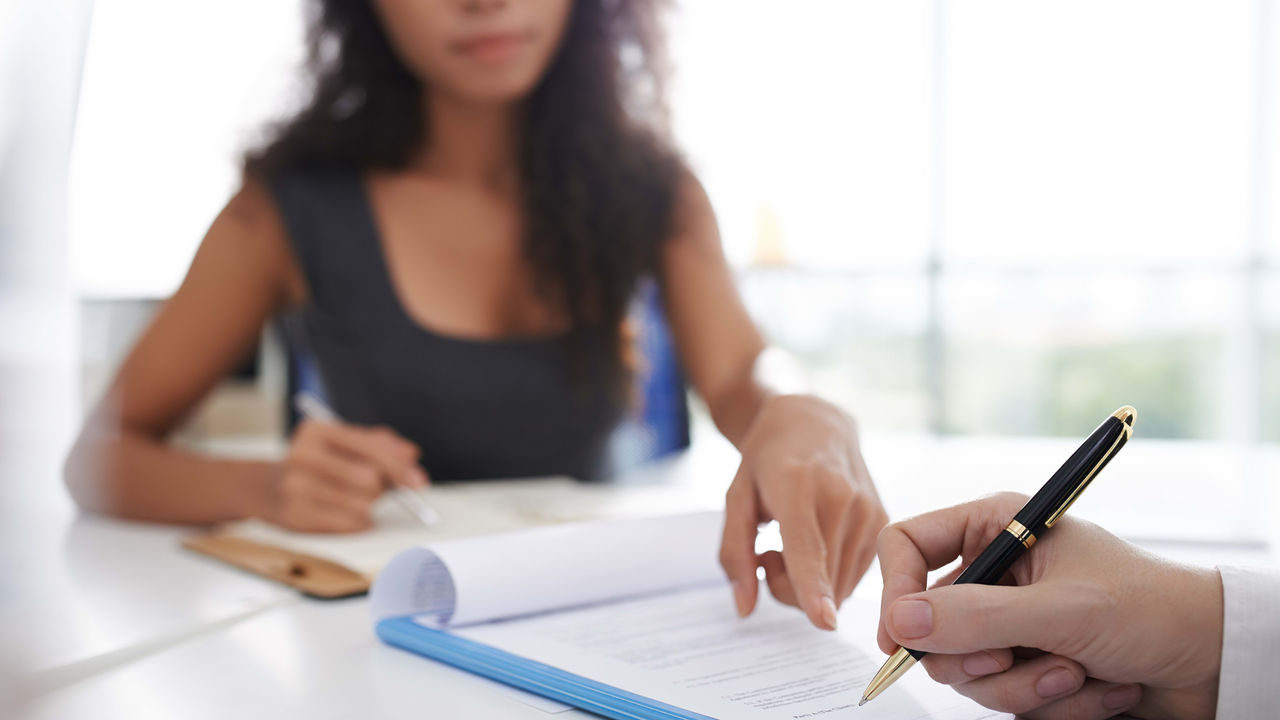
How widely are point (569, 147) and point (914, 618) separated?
1.05m

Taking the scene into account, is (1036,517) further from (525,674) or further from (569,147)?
(569,147)

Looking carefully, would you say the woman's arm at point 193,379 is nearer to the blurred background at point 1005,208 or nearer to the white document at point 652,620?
the white document at point 652,620

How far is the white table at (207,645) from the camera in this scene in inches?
17.9

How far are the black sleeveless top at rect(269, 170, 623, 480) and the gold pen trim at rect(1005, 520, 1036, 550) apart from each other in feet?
2.85

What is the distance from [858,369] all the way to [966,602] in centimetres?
394

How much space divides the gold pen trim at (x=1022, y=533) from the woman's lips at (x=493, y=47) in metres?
0.85

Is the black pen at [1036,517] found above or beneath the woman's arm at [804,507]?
above

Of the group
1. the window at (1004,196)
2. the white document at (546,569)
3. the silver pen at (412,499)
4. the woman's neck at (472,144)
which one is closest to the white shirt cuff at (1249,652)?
the white document at (546,569)

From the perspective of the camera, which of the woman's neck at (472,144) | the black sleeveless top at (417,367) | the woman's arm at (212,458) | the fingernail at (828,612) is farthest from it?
the woman's neck at (472,144)

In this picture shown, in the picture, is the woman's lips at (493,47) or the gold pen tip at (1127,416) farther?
the woman's lips at (493,47)

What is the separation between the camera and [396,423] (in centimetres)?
124

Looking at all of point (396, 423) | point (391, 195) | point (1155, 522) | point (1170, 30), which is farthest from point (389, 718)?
point (1170, 30)

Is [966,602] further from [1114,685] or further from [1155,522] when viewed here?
[1155,522]

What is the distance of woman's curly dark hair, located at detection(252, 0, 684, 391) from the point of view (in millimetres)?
1277
